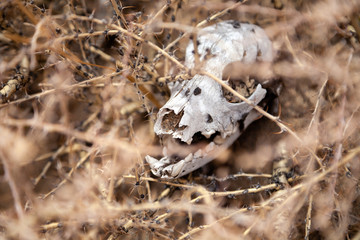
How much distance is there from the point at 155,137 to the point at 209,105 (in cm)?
41

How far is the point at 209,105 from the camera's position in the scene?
60.4 inches

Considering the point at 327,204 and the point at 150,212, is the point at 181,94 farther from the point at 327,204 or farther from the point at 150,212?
the point at 327,204

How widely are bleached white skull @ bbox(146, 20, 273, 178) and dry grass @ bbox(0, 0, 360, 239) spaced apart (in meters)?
0.08

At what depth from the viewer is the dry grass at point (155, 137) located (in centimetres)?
146

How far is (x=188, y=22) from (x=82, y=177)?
3.43ft

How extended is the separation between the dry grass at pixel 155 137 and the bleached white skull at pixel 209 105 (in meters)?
0.08

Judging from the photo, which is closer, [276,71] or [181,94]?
[181,94]

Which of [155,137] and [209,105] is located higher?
[209,105]

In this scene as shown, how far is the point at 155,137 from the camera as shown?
5.94 ft

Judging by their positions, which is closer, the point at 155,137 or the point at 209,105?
the point at 209,105

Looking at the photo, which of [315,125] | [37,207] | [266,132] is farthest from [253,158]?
[37,207]

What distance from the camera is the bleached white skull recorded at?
1.49 m

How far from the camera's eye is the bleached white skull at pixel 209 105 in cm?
149

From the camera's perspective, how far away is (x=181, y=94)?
156 cm
